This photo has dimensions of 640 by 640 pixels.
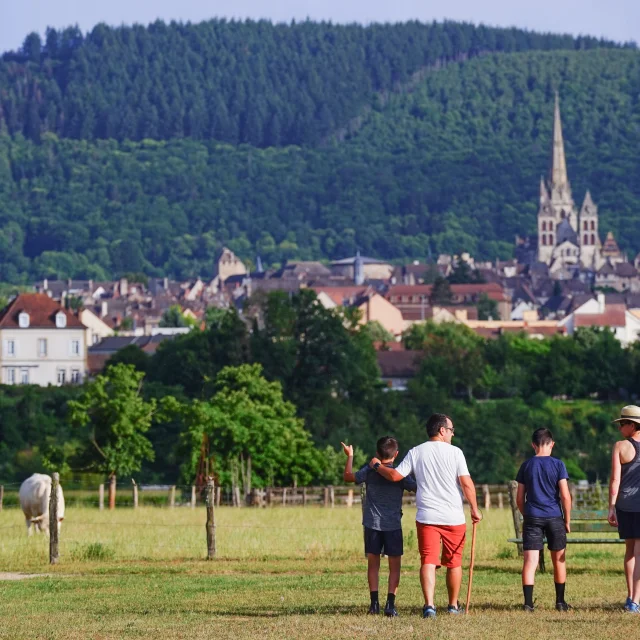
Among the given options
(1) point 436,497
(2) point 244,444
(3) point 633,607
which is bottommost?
(3) point 633,607

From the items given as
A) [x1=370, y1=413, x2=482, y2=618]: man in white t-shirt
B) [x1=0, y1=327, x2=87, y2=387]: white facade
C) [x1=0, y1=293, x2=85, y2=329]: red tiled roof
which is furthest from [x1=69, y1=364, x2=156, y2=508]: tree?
[x1=0, y1=327, x2=87, y2=387]: white facade

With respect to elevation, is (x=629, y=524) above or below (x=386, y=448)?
below

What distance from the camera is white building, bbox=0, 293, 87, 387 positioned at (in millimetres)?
106938

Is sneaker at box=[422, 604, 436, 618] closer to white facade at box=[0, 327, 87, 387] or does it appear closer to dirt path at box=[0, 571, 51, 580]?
dirt path at box=[0, 571, 51, 580]

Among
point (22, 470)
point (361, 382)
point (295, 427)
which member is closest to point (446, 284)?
point (361, 382)

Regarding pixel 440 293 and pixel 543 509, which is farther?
pixel 440 293

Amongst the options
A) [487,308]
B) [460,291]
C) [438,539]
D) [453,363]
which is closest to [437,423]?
[438,539]

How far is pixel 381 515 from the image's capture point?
15.6 m

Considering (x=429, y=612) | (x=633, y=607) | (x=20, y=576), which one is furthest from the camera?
(x=20, y=576)

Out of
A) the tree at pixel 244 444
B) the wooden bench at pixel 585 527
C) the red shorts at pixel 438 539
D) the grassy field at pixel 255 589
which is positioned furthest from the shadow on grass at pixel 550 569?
the tree at pixel 244 444

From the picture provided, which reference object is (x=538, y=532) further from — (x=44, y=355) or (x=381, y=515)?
(x=44, y=355)

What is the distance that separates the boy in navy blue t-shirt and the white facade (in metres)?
92.6

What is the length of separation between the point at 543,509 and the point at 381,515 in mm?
1260

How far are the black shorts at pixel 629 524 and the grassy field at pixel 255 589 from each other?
617 millimetres
